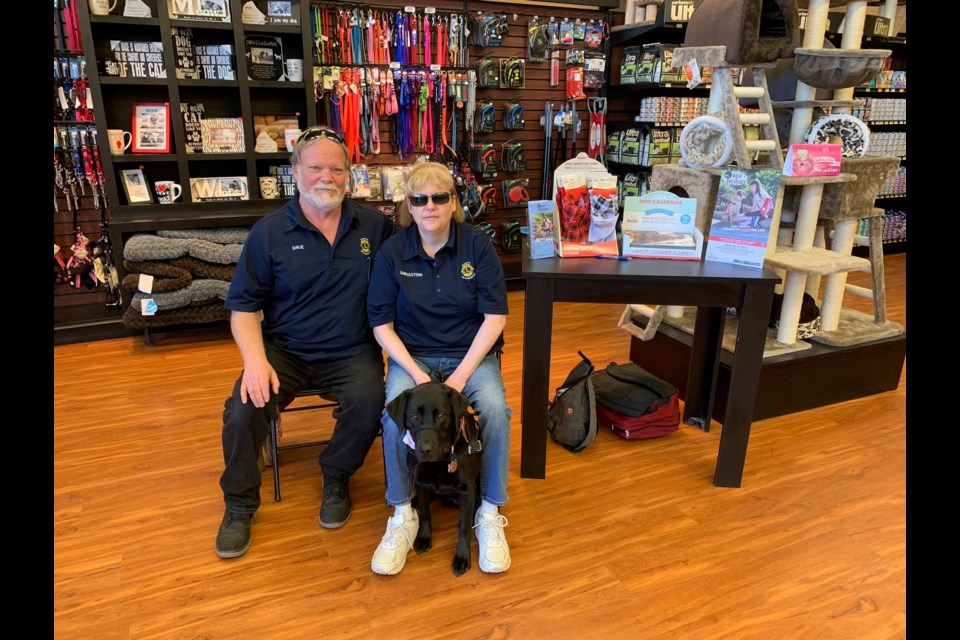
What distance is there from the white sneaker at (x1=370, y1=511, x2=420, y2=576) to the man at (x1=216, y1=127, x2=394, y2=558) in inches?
10.0

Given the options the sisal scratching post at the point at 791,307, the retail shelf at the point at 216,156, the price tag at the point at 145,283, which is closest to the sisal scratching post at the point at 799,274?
the sisal scratching post at the point at 791,307

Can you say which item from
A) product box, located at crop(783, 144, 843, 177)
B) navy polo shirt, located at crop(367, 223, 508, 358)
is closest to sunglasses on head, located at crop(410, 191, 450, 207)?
navy polo shirt, located at crop(367, 223, 508, 358)

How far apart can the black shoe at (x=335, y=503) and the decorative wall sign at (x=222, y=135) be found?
2549mm

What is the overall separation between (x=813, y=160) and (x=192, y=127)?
342 centimetres

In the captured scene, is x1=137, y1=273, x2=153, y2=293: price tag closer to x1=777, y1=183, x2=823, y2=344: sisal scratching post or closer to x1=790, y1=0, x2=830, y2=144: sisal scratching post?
x1=777, y1=183, x2=823, y2=344: sisal scratching post

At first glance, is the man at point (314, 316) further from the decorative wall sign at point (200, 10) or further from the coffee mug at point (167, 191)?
the coffee mug at point (167, 191)

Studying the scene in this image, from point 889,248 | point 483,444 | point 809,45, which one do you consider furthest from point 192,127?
point 889,248

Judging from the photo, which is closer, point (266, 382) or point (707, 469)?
point (266, 382)

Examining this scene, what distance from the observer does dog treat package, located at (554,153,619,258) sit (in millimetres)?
2371

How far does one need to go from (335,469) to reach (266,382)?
0.41 m
